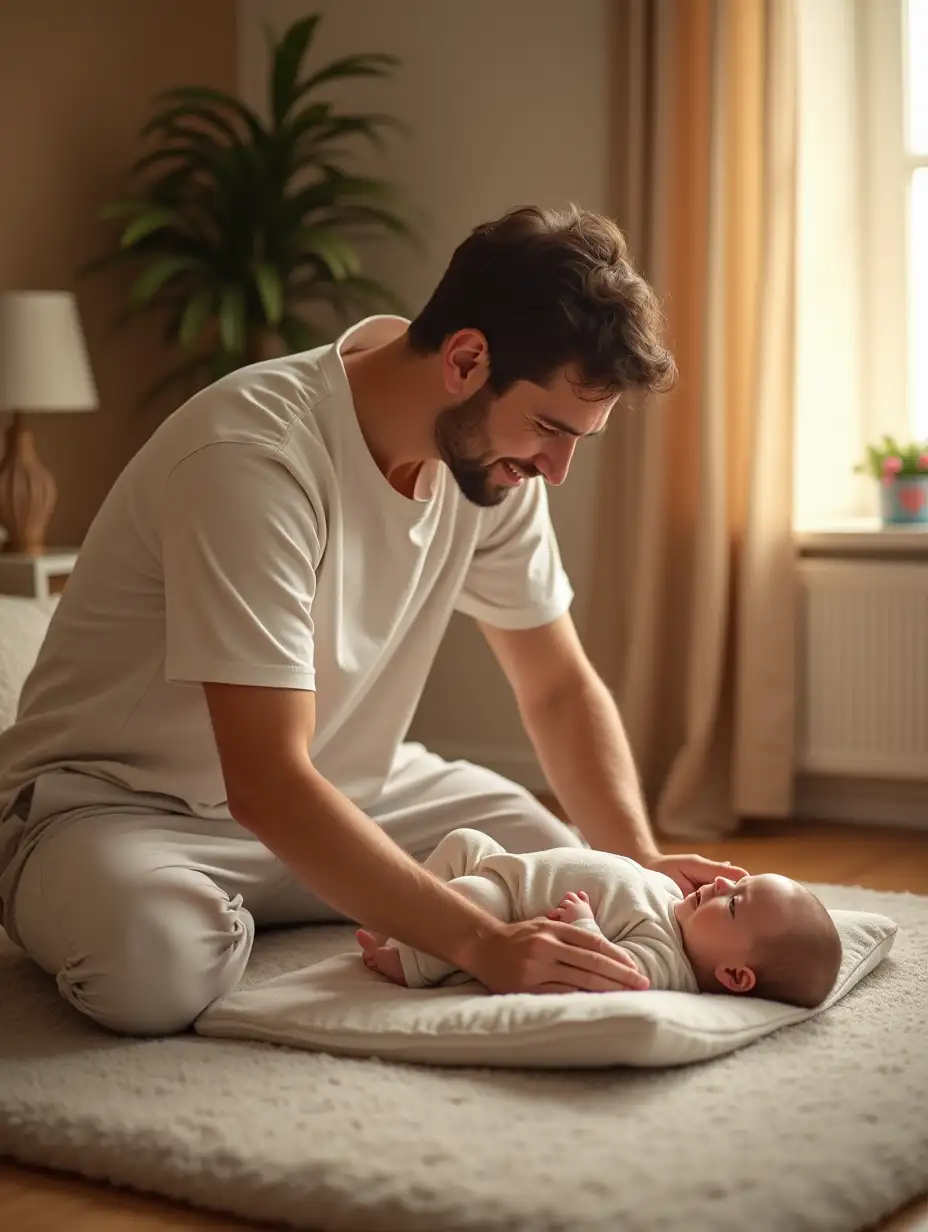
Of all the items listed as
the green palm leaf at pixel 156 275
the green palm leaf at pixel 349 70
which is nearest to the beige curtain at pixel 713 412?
the green palm leaf at pixel 349 70

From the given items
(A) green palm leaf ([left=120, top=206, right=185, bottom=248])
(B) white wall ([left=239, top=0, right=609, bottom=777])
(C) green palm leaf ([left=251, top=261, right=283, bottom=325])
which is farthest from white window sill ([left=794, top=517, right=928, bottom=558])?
(A) green palm leaf ([left=120, top=206, right=185, bottom=248])

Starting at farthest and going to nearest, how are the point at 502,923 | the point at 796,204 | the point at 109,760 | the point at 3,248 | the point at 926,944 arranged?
the point at 3,248, the point at 796,204, the point at 926,944, the point at 109,760, the point at 502,923

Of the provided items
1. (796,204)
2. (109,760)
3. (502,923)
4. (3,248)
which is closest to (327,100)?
(3,248)

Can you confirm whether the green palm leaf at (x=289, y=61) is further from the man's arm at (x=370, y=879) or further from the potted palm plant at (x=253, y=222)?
the man's arm at (x=370, y=879)

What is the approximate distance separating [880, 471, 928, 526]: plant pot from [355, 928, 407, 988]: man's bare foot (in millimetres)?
2111

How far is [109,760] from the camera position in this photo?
222 cm

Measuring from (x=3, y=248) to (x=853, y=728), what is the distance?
7.51 feet

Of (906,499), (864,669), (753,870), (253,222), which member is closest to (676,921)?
(753,870)

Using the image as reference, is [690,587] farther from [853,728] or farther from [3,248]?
[3,248]

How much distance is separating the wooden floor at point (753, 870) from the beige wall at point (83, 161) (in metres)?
1.79

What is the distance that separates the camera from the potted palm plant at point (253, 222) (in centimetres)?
400

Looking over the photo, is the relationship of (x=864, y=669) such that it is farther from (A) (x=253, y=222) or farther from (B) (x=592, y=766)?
(A) (x=253, y=222)

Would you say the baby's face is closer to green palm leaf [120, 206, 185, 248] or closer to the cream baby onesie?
the cream baby onesie

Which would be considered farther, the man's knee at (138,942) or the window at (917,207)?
the window at (917,207)
